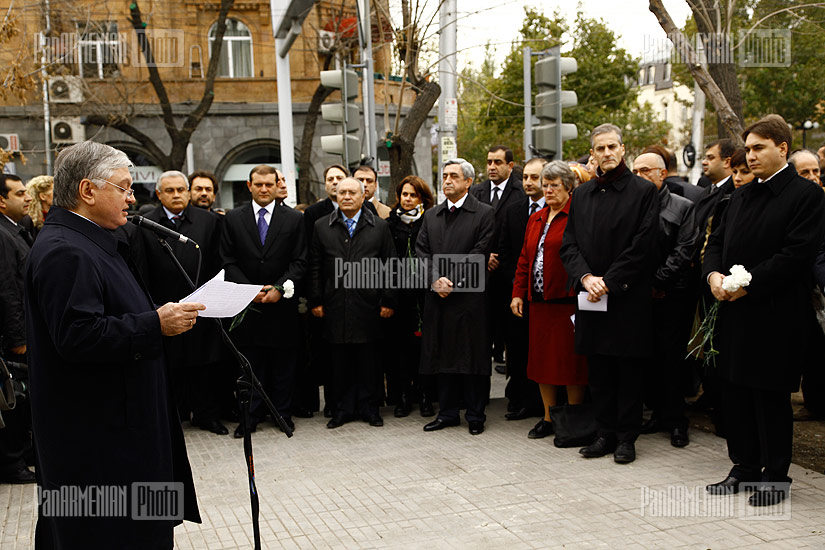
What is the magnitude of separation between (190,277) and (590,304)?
11.8 ft

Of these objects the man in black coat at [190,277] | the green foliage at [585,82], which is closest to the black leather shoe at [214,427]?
the man in black coat at [190,277]

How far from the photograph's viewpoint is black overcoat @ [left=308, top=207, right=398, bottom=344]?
25.0 ft

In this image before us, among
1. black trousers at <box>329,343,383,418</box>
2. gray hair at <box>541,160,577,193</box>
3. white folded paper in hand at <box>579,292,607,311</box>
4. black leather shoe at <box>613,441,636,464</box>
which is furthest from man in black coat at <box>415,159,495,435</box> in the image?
black leather shoe at <box>613,441,636,464</box>

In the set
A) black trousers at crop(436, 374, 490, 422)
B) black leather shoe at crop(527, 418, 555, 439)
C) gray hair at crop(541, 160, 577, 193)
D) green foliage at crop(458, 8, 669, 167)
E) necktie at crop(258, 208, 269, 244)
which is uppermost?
green foliage at crop(458, 8, 669, 167)

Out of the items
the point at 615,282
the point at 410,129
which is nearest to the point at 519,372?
the point at 615,282

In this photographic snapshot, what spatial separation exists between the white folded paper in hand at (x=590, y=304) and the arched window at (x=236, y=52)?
2493cm

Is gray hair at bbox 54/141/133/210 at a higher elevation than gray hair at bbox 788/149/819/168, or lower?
lower

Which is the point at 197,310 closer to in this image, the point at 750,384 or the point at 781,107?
A: the point at 750,384

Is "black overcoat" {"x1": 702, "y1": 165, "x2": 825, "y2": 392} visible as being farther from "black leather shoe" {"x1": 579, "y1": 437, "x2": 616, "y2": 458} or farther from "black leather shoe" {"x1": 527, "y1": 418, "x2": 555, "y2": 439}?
"black leather shoe" {"x1": 527, "y1": 418, "x2": 555, "y2": 439}

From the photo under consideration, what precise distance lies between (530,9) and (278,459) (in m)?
22.3

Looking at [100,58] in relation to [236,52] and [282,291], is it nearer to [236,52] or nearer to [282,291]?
[236,52]

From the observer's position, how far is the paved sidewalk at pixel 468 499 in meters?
4.84

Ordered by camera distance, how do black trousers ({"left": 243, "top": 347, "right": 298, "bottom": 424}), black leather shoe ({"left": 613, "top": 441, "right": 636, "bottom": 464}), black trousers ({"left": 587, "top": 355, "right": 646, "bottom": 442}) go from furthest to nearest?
black trousers ({"left": 243, "top": 347, "right": 298, "bottom": 424}) → black trousers ({"left": 587, "top": 355, "right": 646, "bottom": 442}) → black leather shoe ({"left": 613, "top": 441, "right": 636, "bottom": 464})

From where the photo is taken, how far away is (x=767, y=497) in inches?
205
